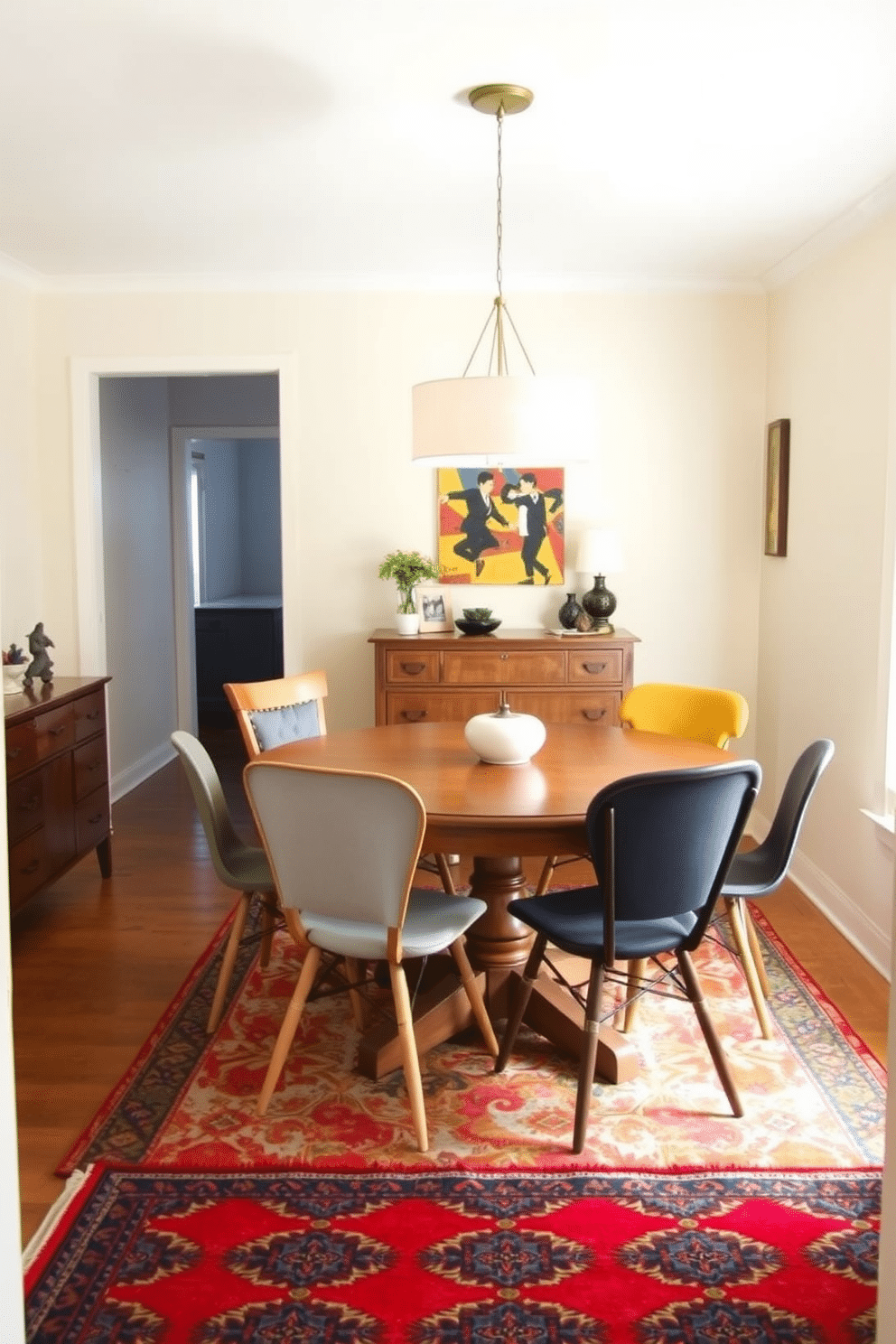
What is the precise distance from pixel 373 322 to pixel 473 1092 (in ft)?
12.0

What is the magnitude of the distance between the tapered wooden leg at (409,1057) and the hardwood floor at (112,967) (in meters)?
0.81

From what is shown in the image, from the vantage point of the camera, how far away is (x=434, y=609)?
5.54 metres

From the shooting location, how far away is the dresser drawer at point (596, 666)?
5160 mm

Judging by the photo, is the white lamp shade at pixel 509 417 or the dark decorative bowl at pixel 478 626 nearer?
the white lamp shade at pixel 509 417

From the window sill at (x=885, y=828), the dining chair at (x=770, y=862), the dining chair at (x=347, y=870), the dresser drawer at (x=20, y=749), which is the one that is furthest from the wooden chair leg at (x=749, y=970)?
the dresser drawer at (x=20, y=749)

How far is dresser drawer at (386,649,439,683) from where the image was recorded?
17.1 feet

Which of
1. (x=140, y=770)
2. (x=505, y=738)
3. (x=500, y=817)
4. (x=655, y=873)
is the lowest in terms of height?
(x=140, y=770)

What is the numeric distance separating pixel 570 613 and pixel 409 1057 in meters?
2.95

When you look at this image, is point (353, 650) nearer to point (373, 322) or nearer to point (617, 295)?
point (373, 322)

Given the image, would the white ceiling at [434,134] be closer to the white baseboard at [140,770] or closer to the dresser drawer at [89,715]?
the dresser drawer at [89,715]

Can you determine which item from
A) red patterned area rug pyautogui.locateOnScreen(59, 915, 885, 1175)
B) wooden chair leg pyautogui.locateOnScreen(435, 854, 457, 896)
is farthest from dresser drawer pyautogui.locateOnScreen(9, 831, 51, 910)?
wooden chair leg pyautogui.locateOnScreen(435, 854, 457, 896)

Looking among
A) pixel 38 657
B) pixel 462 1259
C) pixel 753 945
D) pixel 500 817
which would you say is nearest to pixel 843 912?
pixel 753 945

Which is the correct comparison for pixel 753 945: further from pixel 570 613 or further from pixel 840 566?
pixel 570 613

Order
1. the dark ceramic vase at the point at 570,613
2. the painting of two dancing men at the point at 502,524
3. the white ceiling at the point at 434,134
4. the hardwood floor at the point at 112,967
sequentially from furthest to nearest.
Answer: the painting of two dancing men at the point at 502,524 → the dark ceramic vase at the point at 570,613 → the hardwood floor at the point at 112,967 → the white ceiling at the point at 434,134
